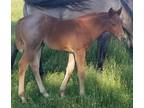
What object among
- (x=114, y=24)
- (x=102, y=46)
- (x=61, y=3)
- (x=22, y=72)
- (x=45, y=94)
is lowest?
(x=45, y=94)

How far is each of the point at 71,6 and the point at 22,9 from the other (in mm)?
231

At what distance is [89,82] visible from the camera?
2857mm

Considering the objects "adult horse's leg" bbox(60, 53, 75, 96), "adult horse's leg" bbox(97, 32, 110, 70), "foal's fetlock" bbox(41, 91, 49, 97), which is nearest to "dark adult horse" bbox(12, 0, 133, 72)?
"adult horse's leg" bbox(97, 32, 110, 70)

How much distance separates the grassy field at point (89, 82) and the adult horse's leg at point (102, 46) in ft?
0.07

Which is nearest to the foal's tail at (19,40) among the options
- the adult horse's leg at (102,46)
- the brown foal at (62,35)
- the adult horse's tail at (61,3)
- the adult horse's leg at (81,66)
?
the brown foal at (62,35)

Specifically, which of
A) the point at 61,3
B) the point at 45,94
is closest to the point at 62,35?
the point at 61,3

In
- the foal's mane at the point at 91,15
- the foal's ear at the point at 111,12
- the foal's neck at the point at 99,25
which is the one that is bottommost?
the foal's neck at the point at 99,25

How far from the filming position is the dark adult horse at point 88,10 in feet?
9.41

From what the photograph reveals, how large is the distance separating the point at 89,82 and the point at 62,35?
25cm

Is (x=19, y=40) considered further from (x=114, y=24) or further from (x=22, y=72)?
(x=114, y=24)

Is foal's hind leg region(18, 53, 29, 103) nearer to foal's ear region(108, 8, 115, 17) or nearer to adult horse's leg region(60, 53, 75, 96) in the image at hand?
adult horse's leg region(60, 53, 75, 96)

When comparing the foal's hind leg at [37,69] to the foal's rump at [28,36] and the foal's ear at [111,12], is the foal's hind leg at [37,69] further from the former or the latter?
the foal's ear at [111,12]

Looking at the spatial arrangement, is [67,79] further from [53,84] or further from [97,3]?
[97,3]

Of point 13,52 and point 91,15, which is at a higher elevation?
point 91,15
